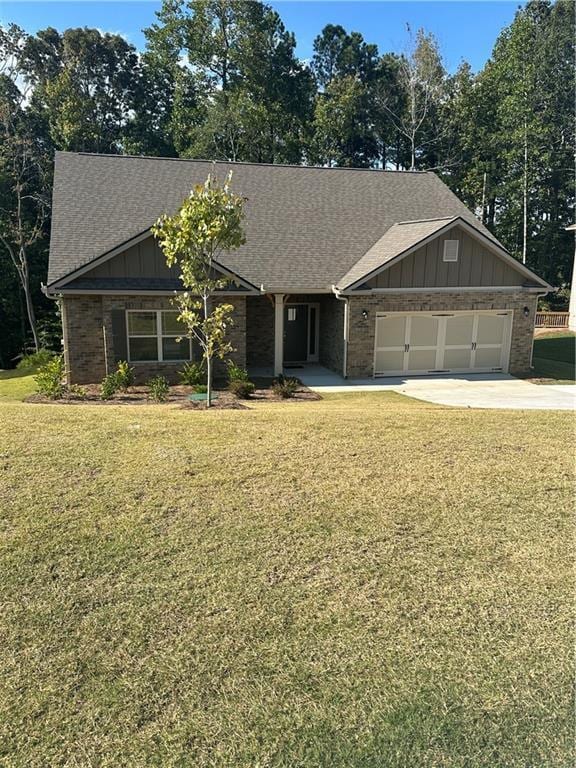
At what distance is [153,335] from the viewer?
15242 millimetres

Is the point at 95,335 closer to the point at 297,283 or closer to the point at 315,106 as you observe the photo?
the point at 297,283

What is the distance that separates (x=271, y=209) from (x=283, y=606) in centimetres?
1787

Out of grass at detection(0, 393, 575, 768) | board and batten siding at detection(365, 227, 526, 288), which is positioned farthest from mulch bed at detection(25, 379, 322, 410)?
grass at detection(0, 393, 575, 768)

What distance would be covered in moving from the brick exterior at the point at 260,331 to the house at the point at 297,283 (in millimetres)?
37

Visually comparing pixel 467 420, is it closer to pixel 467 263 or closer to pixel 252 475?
pixel 252 475

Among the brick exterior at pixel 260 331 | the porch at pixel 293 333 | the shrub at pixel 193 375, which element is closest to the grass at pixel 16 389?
the shrub at pixel 193 375

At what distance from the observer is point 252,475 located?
5.95 meters

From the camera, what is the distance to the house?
15.0m

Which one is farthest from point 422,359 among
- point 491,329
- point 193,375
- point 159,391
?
point 159,391

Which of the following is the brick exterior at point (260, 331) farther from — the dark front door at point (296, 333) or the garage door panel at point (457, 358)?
the garage door panel at point (457, 358)

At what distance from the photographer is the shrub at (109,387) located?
43.2ft

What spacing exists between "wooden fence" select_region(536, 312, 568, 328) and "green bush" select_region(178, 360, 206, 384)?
20.8 m

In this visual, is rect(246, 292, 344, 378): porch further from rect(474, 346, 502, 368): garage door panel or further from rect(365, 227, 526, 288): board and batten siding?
rect(474, 346, 502, 368): garage door panel

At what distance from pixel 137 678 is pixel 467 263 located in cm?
1599
